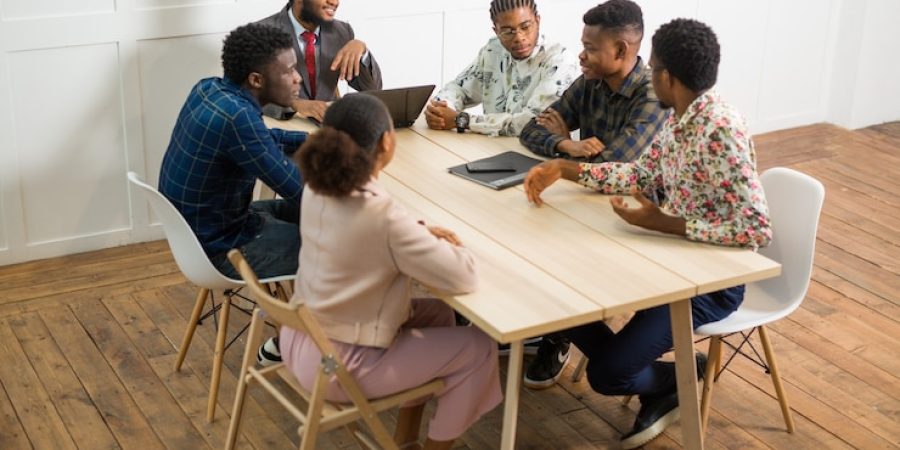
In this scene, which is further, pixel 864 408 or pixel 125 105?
pixel 125 105

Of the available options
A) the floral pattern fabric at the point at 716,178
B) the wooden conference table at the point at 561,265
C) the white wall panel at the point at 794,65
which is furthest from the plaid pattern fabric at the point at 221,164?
the white wall panel at the point at 794,65

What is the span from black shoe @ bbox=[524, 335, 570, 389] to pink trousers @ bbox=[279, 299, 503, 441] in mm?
821

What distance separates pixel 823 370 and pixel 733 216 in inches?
45.6

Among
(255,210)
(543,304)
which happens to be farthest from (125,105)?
(543,304)

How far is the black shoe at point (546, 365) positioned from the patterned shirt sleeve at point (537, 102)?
28.5 inches

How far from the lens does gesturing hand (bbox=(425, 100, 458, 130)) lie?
13.0 ft

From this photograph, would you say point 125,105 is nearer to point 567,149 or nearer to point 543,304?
point 567,149

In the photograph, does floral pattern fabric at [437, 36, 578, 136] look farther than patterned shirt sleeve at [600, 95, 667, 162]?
Yes

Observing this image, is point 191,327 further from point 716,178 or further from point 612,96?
point 716,178

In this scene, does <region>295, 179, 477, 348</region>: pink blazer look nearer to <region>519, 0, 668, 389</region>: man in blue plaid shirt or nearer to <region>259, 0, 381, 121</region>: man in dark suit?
<region>519, 0, 668, 389</region>: man in blue plaid shirt

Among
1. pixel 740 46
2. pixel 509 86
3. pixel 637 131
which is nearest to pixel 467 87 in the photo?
pixel 509 86

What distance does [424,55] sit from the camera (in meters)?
5.29

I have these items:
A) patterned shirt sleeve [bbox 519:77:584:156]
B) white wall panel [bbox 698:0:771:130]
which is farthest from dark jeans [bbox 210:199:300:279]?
white wall panel [bbox 698:0:771:130]

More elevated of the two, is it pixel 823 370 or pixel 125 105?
pixel 125 105
